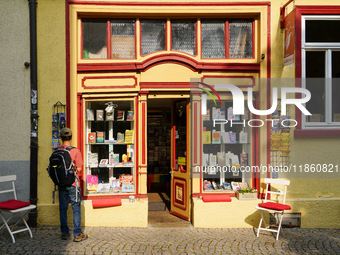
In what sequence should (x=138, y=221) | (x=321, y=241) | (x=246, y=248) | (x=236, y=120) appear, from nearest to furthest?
(x=246, y=248), (x=321, y=241), (x=138, y=221), (x=236, y=120)

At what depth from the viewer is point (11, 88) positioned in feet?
21.8

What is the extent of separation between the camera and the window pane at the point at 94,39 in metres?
6.93

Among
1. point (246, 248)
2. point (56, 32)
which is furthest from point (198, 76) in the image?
point (246, 248)

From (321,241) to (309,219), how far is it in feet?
2.61

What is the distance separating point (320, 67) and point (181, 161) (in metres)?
3.55

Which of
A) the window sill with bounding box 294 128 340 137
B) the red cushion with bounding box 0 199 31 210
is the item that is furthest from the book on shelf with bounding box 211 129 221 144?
the red cushion with bounding box 0 199 31 210

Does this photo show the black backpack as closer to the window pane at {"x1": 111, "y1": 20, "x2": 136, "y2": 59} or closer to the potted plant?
the window pane at {"x1": 111, "y1": 20, "x2": 136, "y2": 59}

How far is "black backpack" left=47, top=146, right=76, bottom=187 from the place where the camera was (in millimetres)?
5532

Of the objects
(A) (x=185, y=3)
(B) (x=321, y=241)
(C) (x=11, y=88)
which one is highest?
(A) (x=185, y=3)

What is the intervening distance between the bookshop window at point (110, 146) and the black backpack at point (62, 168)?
1.35 meters

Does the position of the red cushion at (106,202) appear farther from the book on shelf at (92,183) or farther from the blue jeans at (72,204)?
the blue jeans at (72,204)

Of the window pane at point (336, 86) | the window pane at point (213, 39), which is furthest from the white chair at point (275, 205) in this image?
the window pane at point (213, 39)

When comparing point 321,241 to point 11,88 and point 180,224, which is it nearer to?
point 180,224

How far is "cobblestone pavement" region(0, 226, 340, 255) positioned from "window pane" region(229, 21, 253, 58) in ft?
12.0
